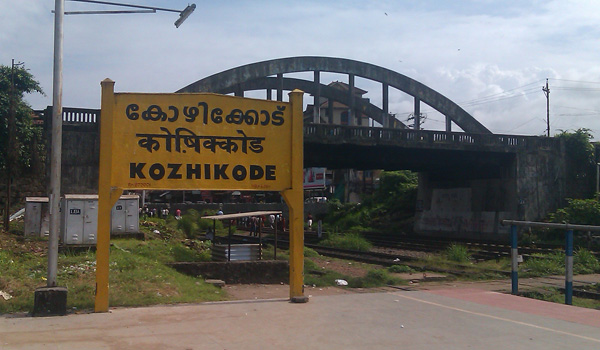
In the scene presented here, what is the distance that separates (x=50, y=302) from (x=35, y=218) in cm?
1147

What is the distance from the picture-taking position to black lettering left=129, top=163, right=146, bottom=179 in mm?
10648

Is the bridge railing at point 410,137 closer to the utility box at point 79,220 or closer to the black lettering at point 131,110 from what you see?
the utility box at point 79,220

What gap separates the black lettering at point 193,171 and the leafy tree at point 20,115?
2299 cm

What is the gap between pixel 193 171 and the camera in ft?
36.2

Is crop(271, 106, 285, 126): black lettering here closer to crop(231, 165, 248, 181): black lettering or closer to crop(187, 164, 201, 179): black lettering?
crop(231, 165, 248, 181): black lettering

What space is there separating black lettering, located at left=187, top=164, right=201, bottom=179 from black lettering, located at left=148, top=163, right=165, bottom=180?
478mm

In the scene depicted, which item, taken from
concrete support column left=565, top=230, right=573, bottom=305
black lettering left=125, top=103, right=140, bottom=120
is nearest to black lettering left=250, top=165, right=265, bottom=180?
black lettering left=125, top=103, right=140, bottom=120

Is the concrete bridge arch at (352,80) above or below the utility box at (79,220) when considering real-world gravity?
above

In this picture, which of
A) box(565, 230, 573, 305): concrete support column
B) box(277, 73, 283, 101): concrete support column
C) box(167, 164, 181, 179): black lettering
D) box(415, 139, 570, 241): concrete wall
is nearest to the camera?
box(167, 164, 181, 179): black lettering

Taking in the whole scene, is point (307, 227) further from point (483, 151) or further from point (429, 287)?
point (429, 287)

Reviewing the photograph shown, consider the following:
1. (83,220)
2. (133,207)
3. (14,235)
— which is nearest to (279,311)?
(83,220)

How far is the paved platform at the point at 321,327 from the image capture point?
7.86 meters

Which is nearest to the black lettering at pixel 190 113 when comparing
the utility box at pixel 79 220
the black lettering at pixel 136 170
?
the black lettering at pixel 136 170

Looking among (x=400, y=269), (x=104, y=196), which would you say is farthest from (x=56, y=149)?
(x=400, y=269)
